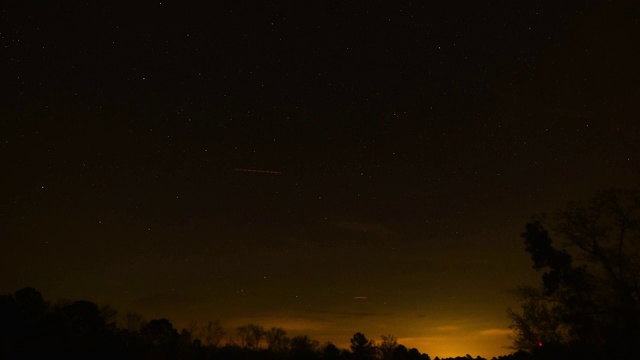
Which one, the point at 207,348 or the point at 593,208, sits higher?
the point at 593,208

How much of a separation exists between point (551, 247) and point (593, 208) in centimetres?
679

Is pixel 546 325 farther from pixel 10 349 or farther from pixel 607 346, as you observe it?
pixel 10 349

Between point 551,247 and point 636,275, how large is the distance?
7.88m

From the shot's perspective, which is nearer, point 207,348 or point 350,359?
point 207,348

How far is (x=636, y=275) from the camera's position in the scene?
30578 millimetres

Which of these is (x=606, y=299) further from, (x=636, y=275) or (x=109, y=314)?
(x=109, y=314)

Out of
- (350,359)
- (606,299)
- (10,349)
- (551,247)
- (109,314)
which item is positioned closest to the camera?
(10,349)

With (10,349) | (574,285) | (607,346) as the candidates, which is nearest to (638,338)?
(607,346)

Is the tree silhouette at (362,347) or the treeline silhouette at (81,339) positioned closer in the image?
the treeline silhouette at (81,339)

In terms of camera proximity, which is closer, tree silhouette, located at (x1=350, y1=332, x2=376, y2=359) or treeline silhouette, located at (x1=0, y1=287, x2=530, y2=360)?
treeline silhouette, located at (x1=0, y1=287, x2=530, y2=360)

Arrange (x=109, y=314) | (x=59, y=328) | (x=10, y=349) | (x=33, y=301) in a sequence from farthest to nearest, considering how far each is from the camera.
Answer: (x=109, y=314), (x=33, y=301), (x=59, y=328), (x=10, y=349)

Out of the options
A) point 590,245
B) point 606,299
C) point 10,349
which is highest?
point 590,245

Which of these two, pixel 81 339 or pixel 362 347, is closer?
pixel 81 339

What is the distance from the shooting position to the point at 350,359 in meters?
58.9
